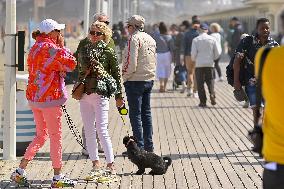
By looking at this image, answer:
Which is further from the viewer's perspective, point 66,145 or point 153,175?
point 66,145

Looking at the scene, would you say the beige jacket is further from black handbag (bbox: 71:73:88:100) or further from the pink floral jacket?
the pink floral jacket

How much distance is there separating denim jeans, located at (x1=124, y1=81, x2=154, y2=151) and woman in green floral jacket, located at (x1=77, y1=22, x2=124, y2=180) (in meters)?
1.17

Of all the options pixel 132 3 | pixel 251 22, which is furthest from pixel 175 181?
pixel 132 3

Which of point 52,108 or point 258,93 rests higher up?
point 258,93

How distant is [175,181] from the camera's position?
8.46 m

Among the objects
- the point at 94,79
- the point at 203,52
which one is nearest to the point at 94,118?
the point at 94,79

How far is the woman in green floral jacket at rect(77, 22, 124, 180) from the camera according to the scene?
8328 millimetres

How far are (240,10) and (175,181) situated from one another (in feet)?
202

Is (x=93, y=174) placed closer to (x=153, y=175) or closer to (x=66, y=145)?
(x=153, y=175)

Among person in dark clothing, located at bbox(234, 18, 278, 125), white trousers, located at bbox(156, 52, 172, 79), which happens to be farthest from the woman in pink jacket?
white trousers, located at bbox(156, 52, 172, 79)

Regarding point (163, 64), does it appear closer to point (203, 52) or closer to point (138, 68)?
point (203, 52)

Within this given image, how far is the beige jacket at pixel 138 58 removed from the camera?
9469mm

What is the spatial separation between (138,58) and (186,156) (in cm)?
146

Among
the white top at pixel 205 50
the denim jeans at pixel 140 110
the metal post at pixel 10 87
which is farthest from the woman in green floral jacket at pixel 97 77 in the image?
the white top at pixel 205 50
